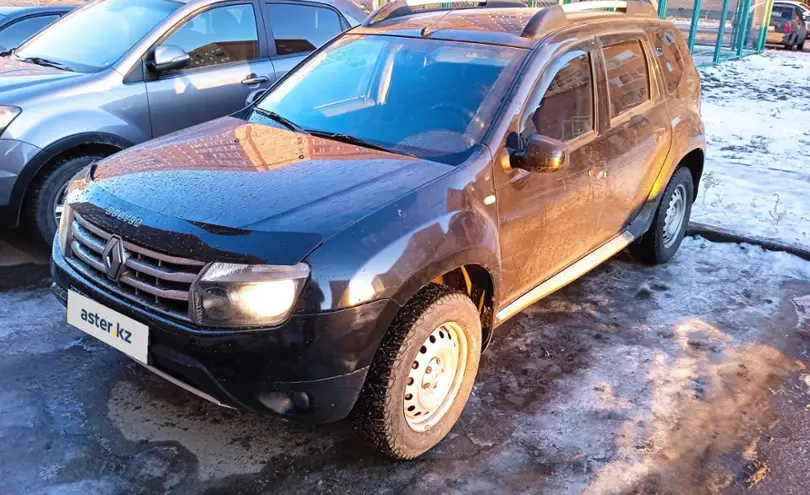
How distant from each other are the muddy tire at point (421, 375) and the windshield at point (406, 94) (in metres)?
0.71

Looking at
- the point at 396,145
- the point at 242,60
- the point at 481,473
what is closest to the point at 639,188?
the point at 396,145

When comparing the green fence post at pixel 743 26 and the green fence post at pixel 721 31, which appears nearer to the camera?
the green fence post at pixel 721 31

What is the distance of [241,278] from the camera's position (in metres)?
2.39

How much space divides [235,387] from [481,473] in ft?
3.67

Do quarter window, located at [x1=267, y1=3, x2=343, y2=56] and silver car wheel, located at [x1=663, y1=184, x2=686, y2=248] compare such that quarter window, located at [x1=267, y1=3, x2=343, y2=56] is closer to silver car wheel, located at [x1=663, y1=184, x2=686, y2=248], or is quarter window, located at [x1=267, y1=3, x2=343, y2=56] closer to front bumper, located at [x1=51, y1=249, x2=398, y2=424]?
silver car wheel, located at [x1=663, y1=184, x2=686, y2=248]

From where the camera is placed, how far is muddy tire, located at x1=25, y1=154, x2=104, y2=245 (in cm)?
448

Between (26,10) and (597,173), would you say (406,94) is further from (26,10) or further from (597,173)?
(26,10)

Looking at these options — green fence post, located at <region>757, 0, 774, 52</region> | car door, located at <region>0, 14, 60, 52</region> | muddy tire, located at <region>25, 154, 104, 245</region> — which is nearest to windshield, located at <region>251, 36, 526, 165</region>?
muddy tire, located at <region>25, 154, 104, 245</region>

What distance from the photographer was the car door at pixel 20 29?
8.00 m

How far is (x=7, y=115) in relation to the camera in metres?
4.26

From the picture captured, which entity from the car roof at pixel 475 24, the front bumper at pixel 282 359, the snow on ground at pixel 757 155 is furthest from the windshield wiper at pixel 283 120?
the snow on ground at pixel 757 155

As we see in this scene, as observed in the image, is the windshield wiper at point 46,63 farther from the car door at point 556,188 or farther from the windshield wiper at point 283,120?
the car door at point 556,188

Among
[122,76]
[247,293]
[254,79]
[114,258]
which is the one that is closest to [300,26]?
[254,79]

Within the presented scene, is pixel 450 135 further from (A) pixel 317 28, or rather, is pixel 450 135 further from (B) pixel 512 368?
(A) pixel 317 28
